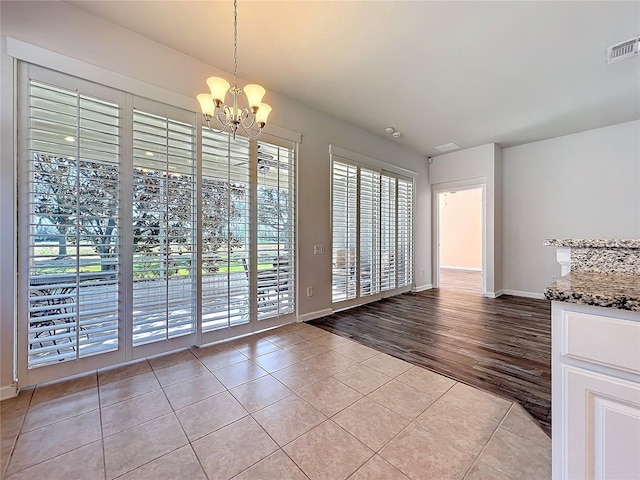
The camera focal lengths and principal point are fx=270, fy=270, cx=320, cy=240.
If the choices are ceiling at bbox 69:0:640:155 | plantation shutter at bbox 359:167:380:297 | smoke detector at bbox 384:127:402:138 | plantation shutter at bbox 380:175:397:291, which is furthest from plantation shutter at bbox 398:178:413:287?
ceiling at bbox 69:0:640:155

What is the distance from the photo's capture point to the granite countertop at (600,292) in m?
0.86

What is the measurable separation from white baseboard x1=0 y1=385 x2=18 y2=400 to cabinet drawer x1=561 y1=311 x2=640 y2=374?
10.7ft

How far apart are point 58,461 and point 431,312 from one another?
13.4ft

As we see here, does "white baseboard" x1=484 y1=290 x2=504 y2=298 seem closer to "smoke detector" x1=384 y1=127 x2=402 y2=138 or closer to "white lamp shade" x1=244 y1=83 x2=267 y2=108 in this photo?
"smoke detector" x1=384 y1=127 x2=402 y2=138

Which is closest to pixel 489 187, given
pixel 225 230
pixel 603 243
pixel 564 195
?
pixel 564 195

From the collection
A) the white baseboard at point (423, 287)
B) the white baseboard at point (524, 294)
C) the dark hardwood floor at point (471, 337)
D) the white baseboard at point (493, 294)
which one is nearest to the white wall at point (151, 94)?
the dark hardwood floor at point (471, 337)

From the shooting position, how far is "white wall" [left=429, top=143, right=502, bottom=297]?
5070 mm

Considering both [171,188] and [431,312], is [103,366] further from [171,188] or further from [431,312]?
[431,312]

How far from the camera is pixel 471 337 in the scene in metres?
3.08

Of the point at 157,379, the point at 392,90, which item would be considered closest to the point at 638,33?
the point at 392,90

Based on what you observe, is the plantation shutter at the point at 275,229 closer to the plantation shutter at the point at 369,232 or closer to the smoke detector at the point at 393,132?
the plantation shutter at the point at 369,232

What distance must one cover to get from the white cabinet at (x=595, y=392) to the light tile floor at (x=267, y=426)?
1.65 ft

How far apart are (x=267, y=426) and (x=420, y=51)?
3319 millimetres

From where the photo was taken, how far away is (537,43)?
2.44 m
